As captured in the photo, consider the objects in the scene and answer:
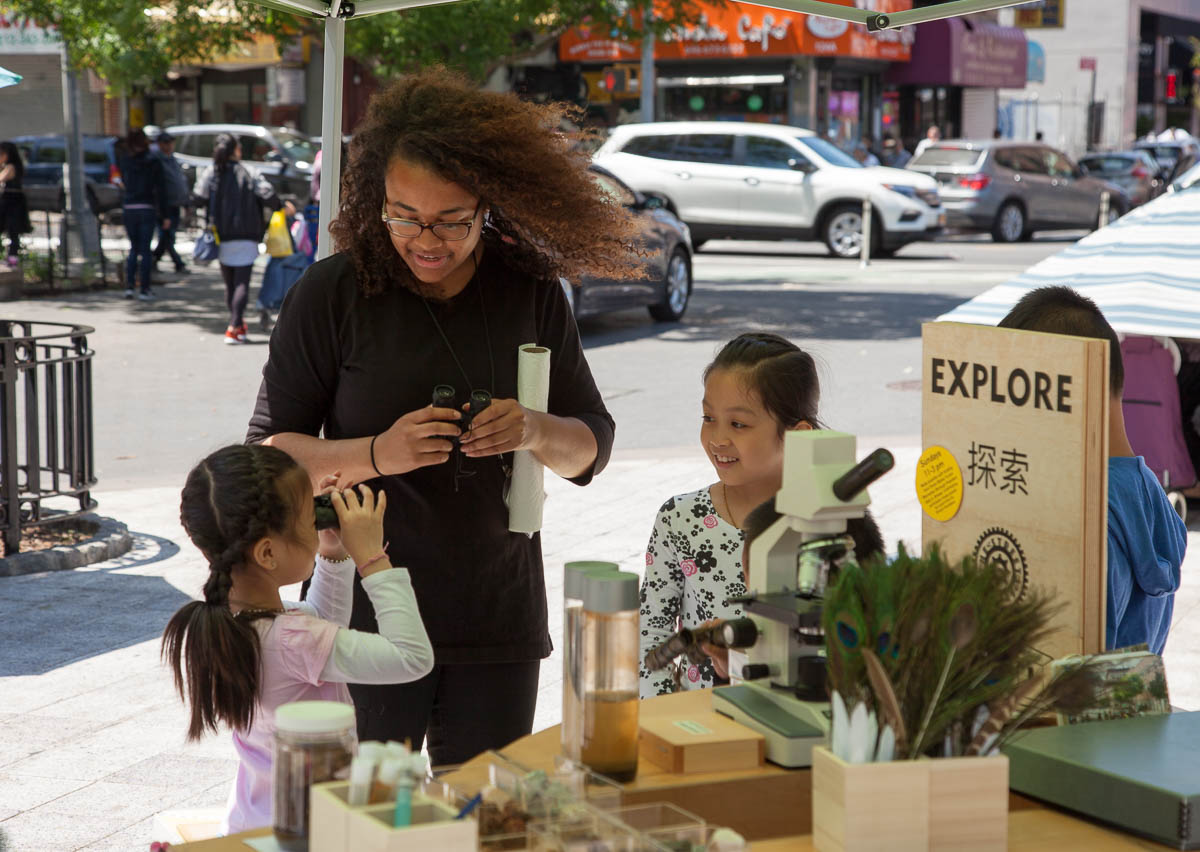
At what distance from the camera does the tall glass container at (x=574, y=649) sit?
211 cm

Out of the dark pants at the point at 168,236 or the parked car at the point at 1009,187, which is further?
the parked car at the point at 1009,187

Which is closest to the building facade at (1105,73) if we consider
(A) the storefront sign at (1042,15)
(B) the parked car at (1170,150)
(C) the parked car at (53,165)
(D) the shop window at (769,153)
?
(A) the storefront sign at (1042,15)

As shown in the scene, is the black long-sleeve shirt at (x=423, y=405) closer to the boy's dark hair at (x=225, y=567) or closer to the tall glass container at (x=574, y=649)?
the boy's dark hair at (x=225, y=567)

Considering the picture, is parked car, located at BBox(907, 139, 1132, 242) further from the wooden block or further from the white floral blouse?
the wooden block

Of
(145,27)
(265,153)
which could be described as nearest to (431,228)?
(145,27)

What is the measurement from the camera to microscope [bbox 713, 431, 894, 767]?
2131 mm

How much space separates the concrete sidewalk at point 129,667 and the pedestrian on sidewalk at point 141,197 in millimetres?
8558

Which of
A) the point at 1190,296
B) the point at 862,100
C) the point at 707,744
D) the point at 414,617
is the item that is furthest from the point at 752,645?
the point at 862,100

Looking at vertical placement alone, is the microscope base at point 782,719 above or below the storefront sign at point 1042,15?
below

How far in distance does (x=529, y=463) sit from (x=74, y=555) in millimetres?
4589

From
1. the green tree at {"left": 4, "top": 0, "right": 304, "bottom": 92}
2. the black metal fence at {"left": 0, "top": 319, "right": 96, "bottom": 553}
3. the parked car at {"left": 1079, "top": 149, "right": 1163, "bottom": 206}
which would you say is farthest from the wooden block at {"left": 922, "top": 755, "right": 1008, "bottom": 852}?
the parked car at {"left": 1079, "top": 149, "right": 1163, "bottom": 206}

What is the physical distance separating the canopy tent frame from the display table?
8.15ft

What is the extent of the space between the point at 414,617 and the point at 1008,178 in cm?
2294

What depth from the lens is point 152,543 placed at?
737 centimetres
